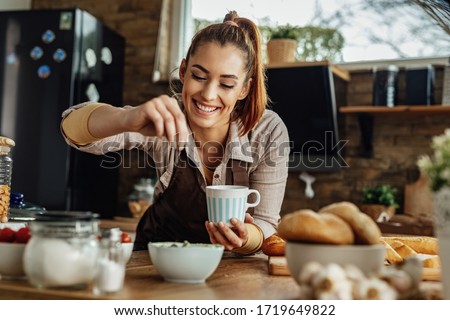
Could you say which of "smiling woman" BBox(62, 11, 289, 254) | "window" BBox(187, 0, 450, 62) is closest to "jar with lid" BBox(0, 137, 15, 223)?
"smiling woman" BBox(62, 11, 289, 254)

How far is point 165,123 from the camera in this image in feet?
3.27

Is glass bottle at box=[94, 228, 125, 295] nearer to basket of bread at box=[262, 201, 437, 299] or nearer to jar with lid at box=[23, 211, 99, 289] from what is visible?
jar with lid at box=[23, 211, 99, 289]

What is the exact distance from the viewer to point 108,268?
2.68 ft

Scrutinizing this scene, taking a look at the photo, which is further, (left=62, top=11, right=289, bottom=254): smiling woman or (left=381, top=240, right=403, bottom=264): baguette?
(left=62, top=11, right=289, bottom=254): smiling woman

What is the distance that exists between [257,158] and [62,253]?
956 millimetres

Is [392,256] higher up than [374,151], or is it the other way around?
[374,151]

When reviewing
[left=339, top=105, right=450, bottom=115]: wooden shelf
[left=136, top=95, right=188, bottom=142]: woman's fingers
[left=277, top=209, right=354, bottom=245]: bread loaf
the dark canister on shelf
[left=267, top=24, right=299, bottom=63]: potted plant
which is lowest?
[left=277, top=209, right=354, bottom=245]: bread loaf

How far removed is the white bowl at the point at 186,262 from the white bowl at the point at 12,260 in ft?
0.70

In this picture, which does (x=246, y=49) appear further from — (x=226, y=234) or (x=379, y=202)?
(x=379, y=202)

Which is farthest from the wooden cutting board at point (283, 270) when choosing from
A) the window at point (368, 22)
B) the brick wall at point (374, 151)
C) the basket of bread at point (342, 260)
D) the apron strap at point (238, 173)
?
the window at point (368, 22)

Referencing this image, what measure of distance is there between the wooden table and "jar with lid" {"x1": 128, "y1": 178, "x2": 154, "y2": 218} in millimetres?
2365

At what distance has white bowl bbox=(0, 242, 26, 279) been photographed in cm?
94

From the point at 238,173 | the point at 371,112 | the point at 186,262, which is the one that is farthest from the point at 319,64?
the point at 186,262
